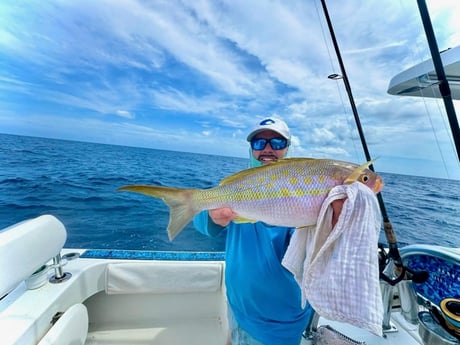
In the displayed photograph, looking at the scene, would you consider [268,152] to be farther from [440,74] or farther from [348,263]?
[440,74]

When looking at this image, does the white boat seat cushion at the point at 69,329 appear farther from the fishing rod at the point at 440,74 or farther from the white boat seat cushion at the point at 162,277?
the fishing rod at the point at 440,74

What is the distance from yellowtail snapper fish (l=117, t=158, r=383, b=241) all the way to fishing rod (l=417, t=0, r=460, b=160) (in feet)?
3.60

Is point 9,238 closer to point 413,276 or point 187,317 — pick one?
point 187,317

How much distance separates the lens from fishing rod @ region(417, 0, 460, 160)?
1603 millimetres

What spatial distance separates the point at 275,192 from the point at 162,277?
5.91ft

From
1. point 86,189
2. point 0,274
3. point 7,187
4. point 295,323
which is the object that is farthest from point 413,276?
point 7,187

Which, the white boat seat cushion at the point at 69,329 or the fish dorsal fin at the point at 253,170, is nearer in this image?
the fish dorsal fin at the point at 253,170

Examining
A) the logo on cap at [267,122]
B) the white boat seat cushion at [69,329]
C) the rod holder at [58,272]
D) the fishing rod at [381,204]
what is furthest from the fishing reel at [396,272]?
the rod holder at [58,272]

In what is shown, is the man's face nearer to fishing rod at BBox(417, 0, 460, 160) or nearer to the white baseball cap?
the white baseball cap

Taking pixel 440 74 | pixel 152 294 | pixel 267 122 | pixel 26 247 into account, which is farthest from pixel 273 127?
pixel 152 294

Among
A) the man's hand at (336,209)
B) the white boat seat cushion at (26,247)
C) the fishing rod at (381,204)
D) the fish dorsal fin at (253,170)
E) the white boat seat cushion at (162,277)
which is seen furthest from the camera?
the white boat seat cushion at (162,277)

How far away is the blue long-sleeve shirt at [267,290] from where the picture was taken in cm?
134

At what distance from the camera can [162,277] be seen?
7.59 feet

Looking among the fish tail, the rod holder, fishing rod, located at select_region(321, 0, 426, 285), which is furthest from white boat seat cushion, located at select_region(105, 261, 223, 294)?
fishing rod, located at select_region(321, 0, 426, 285)
